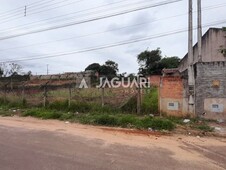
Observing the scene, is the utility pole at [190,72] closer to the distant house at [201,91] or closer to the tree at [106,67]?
the distant house at [201,91]

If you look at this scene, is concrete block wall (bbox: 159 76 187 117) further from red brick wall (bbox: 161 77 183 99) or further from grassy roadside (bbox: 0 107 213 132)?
grassy roadside (bbox: 0 107 213 132)

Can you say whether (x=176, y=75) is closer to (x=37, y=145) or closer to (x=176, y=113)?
(x=176, y=113)

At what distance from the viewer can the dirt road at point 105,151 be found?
564 centimetres

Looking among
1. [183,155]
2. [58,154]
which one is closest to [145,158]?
[183,155]

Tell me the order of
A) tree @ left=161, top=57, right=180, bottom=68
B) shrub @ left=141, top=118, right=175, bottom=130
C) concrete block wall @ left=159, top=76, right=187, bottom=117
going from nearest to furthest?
1. shrub @ left=141, top=118, right=175, bottom=130
2. concrete block wall @ left=159, top=76, right=187, bottom=117
3. tree @ left=161, top=57, right=180, bottom=68

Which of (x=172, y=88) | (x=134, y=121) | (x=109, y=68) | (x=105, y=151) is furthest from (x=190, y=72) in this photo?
(x=109, y=68)

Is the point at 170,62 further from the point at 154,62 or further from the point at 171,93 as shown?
the point at 171,93

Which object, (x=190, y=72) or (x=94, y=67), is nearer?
(x=190, y=72)

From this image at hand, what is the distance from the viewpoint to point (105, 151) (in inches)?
269

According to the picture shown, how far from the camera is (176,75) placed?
1280cm

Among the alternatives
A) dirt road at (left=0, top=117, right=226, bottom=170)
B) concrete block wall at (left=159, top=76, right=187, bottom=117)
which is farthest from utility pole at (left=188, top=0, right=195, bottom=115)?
dirt road at (left=0, top=117, right=226, bottom=170)

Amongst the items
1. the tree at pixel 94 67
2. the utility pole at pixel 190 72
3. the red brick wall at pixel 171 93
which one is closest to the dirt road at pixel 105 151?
the utility pole at pixel 190 72

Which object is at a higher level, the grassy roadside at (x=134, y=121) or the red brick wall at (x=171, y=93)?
the red brick wall at (x=171, y=93)

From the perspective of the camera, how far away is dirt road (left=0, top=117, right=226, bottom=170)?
222 inches
